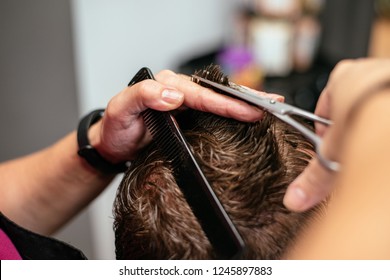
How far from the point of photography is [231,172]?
69 centimetres

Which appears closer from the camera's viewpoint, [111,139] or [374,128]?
[374,128]

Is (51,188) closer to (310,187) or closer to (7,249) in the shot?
(7,249)

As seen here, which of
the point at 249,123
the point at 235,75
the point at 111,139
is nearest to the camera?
the point at 249,123

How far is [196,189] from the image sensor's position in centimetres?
65

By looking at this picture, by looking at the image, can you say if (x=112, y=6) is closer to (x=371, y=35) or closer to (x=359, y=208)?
(x=371, y=35)

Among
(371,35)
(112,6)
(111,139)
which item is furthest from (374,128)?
(371,35)

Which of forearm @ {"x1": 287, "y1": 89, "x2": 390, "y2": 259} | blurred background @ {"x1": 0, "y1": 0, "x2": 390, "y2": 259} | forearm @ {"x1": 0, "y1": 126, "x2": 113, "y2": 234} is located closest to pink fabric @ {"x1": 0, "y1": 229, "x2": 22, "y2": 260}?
forearm @ {"x1": 0, "y1": 126, "x2": 113, "y2": 234}

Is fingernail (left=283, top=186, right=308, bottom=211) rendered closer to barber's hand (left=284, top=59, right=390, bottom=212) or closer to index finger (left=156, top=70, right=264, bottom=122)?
barber's hand (left=284, top=59, right=390, bottom=212)

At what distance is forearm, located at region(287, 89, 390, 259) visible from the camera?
0.42m

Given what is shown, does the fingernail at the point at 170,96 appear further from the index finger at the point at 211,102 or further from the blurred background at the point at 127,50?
the blurred background at the point at 127,50

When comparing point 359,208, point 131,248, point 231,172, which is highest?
point 359,208

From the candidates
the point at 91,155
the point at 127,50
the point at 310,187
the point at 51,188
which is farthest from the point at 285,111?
the point at 127,50
